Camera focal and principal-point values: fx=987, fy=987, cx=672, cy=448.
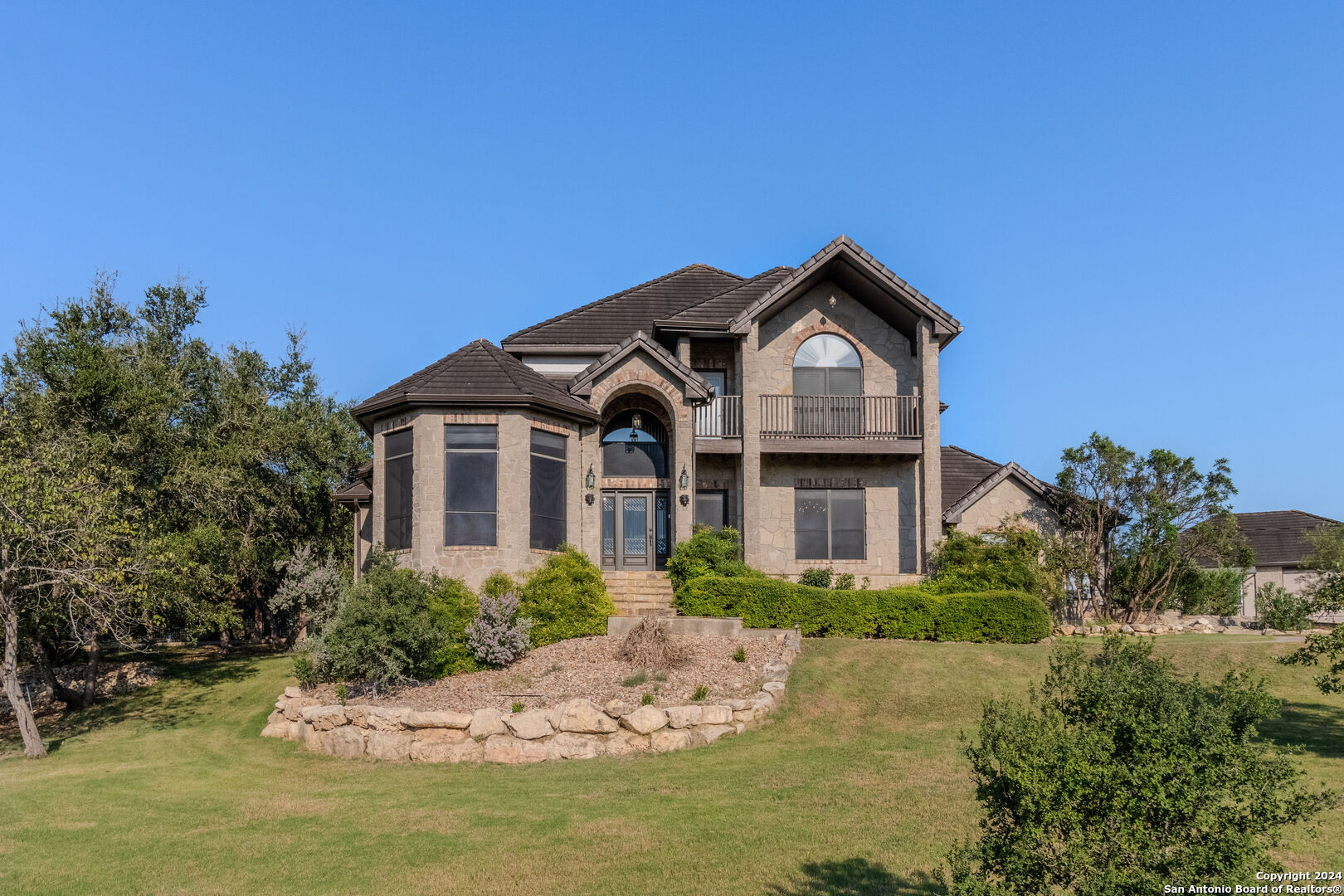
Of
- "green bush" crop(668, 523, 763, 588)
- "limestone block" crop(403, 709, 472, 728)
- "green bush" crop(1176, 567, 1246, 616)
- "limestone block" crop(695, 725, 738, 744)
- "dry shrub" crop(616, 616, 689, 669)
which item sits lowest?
→ "limestone block" crop(695, 725, 738, 744)

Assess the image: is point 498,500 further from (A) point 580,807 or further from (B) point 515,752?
(A) point 580,807

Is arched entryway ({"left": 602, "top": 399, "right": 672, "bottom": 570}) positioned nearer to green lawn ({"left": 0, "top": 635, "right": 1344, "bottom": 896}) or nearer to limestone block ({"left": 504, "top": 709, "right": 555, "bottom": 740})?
green lawn ({"left": 0, "top": 635, "right": 1344, "bottom": 896})

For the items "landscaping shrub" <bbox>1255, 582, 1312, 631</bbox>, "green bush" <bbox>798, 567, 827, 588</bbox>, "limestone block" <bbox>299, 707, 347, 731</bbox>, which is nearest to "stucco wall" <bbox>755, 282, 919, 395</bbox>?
"green bush" <bbox>798, 567, 827, 588</bbox>

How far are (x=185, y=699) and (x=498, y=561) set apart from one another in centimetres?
803

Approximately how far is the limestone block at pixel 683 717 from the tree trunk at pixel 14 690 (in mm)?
11319

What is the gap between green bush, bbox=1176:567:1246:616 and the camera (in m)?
26.5

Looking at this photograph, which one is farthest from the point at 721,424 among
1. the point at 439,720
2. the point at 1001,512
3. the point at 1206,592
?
the point at 1206,592

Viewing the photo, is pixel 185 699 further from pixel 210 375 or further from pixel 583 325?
pixel 583 325

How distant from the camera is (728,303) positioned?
25.8m

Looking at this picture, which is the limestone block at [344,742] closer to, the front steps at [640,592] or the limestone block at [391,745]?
the limestone block at [391,745]

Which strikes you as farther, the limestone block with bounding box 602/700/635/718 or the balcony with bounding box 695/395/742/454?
the balcony with bounding box 695/395/742/454

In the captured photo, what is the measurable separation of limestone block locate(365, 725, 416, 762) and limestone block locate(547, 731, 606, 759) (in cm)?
235

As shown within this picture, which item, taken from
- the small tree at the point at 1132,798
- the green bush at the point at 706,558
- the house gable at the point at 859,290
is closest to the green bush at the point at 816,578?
the green bush at the point at 706,558

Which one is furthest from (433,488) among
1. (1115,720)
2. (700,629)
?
(1115,720)
